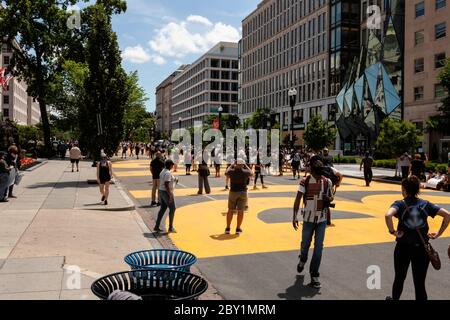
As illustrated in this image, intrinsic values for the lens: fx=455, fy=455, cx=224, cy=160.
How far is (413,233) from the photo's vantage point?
18.2ft

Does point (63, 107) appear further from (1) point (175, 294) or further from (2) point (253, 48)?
(2) point (253, 48)

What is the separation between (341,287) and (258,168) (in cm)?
1441

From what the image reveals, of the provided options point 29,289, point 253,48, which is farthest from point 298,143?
point 29,289

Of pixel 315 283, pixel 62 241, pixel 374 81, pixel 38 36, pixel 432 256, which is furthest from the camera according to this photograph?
pixel 374 81

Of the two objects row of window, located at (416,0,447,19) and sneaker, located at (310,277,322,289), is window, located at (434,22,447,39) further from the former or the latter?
sneaker, located at (310,277,322,289)

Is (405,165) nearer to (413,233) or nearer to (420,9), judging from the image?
(413,233)

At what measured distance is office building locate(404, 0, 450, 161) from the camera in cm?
4572

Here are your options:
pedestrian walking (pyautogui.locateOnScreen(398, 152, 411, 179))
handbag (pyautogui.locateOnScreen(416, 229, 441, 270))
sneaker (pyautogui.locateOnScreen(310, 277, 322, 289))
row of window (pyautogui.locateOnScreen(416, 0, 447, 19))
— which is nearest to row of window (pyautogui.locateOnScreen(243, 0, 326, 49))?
row of window (pyautogui.locateOnScreen(416, 0, 447, 19))

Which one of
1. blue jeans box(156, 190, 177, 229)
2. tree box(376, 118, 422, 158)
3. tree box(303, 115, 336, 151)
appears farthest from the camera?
tree box(303, 115, 336, 151)

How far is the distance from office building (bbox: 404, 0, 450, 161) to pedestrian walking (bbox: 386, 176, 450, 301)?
41763mm

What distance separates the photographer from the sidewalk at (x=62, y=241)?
258 inches

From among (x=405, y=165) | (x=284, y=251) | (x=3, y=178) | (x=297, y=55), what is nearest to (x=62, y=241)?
(x=284, y=251)

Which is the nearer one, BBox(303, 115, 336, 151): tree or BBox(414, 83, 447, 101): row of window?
BBox(414, 83, 447, 101): row of window

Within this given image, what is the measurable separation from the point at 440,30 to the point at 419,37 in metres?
3.17
